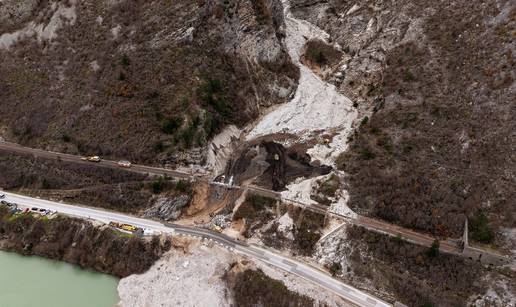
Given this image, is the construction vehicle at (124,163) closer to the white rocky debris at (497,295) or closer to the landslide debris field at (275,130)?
the landslide debris field at (275,130)

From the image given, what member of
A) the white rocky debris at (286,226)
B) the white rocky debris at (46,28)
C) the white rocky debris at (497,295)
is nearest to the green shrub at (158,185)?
the white rocky debris at (286,226)

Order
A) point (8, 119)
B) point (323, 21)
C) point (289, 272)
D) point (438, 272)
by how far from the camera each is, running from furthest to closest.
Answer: point (323, 21), point (8, 119), point (289, 272), point (438, 272)

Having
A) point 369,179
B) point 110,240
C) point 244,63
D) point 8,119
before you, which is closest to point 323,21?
point 244,63

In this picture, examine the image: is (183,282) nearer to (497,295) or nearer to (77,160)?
(77,160)

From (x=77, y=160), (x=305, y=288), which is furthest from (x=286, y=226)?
(x=77, y=160)

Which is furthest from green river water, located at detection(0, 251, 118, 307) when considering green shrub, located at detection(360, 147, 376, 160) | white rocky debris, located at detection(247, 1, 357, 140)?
green shrub, located at detection(360, 147, 376, 160)

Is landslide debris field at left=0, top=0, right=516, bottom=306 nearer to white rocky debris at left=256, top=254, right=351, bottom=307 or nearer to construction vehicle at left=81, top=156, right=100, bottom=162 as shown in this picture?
white rocky debris at left=256, top=254, right=351, bottom=307

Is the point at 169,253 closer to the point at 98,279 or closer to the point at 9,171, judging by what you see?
the point at 98,279
